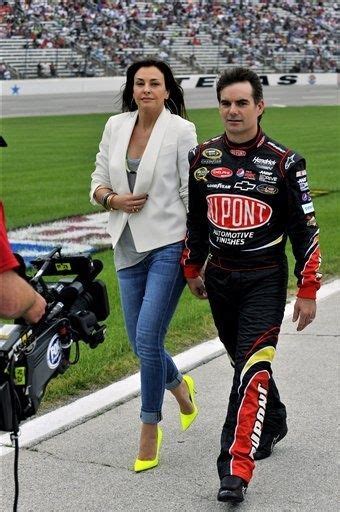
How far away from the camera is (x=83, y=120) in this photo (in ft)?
106

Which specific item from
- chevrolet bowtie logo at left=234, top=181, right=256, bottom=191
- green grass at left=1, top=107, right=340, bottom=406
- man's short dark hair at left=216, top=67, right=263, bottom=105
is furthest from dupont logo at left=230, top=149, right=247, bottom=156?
green grass at left=1, top=107, right=340, bottom=406

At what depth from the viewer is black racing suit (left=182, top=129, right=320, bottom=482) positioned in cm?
422

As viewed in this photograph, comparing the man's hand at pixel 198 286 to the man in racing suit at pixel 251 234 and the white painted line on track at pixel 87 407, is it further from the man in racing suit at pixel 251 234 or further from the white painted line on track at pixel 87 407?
the white painted line on track at pixel 87 407

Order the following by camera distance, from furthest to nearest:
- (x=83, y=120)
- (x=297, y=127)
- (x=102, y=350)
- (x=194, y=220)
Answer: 1. (x=83, y=120)
2. (x=297, y=127)
3. (x=102, y=350)
4. (x=194, y=220)

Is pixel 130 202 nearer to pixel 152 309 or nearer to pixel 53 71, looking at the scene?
pixel 152 309

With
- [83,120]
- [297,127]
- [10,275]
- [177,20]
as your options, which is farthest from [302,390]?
[177,20]

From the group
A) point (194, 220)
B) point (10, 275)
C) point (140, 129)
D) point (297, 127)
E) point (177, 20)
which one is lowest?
point (177, 20)

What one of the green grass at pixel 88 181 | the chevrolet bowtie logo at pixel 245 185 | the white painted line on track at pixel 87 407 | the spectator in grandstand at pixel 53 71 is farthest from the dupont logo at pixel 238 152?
the spectator in grandstand at pixel 53 71

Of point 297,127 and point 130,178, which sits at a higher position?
point 130,178

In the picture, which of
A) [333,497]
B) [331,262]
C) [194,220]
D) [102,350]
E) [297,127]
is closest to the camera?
[333,497]

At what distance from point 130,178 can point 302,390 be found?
188cm

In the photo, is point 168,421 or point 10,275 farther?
point 168,421

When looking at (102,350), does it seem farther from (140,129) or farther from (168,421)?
(140,129)

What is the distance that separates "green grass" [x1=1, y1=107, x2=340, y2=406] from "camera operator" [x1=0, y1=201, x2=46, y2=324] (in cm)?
269
